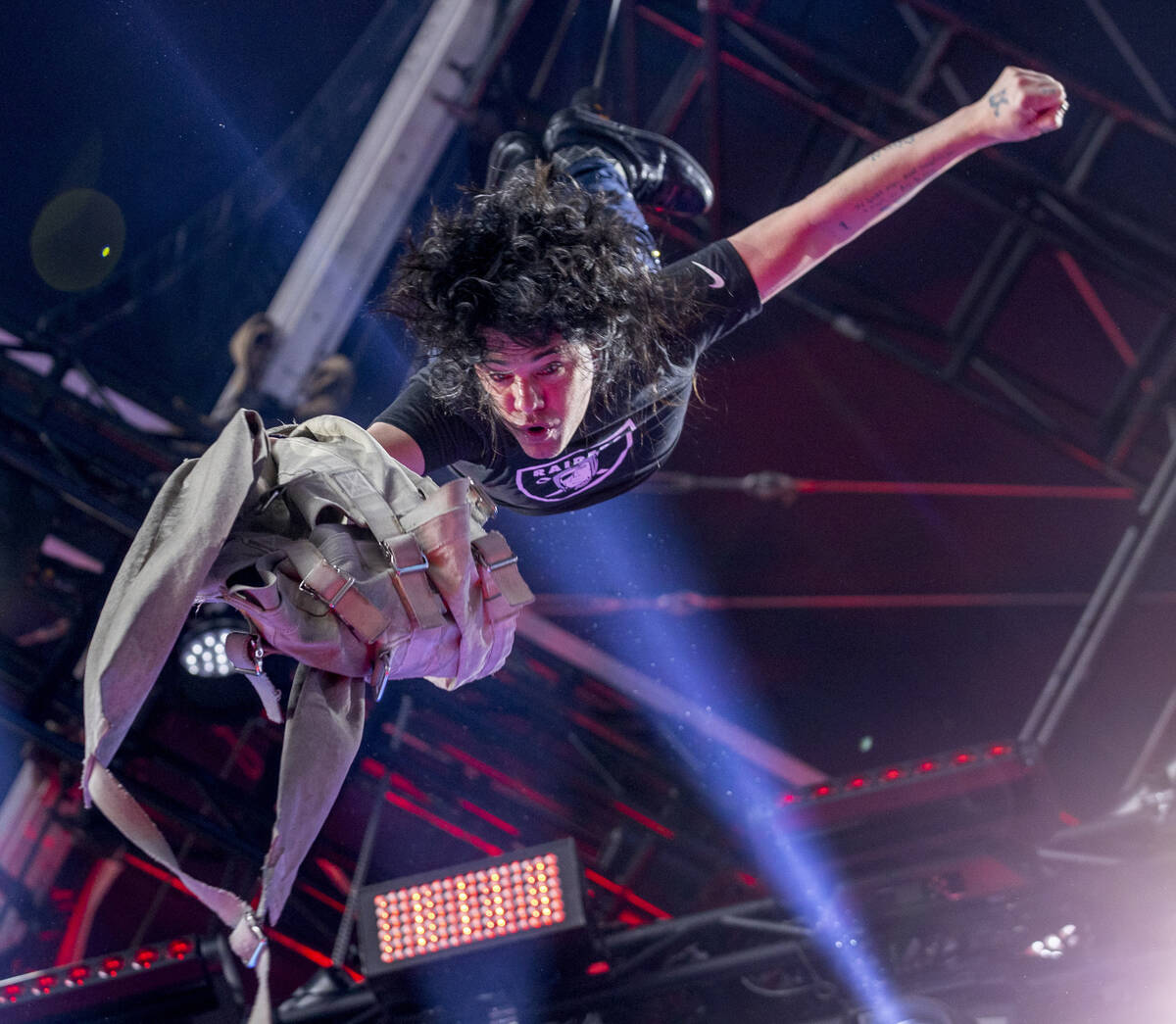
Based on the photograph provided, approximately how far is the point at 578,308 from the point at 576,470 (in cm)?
41

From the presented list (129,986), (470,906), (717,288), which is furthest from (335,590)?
(129,986)

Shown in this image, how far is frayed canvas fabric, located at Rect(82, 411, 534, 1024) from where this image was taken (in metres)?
1.31

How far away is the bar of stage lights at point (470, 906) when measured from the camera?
11.5 ft

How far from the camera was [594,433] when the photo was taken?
6.86 feet

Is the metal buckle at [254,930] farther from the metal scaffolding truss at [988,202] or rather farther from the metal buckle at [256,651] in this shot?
the metal scaffolding truss at [988,202]

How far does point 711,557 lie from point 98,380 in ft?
8.24

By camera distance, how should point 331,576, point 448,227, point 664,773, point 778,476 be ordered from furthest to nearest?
1. point 778,476
2. point 664,773
3. point 448,227
4. point 331,576

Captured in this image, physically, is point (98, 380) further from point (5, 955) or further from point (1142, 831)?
Answer: point (1142, 831)

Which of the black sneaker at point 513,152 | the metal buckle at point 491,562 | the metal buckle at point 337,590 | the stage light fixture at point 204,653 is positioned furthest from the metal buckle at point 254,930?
the stage light fixture at point 204,653

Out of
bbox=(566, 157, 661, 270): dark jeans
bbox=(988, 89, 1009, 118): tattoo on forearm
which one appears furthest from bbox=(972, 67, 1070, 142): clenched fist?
bbox=(566, 157, 661, 270): dark jeans

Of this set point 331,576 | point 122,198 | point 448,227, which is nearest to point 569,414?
point 448,227

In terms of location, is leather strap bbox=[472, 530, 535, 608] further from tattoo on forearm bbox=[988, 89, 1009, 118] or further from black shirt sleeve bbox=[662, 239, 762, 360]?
tattoo on forearm bbox=[988, 89, 1009, 118]

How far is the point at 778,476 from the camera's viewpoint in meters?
4.29

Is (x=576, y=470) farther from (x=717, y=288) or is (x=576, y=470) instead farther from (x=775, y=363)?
(x=775, y=363)
